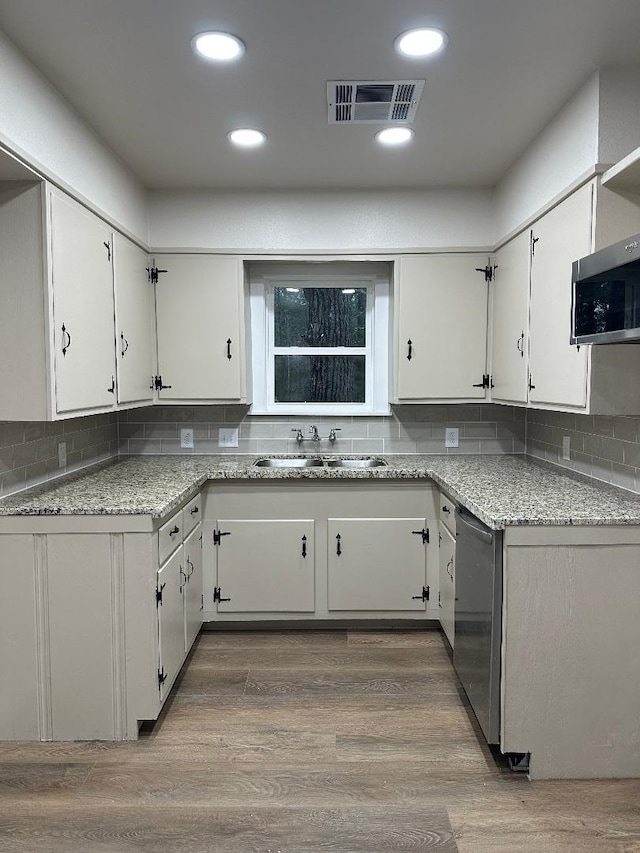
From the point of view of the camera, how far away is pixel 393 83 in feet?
7.20

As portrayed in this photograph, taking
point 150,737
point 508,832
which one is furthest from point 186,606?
point 508,832

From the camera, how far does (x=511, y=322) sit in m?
3.06

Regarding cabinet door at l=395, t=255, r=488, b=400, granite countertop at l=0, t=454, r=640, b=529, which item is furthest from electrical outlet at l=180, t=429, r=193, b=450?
cabinet door at l=395, t=255, r=488, b=400

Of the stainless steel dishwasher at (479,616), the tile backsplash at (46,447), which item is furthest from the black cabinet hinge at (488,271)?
the tile backsplash at (46,447)

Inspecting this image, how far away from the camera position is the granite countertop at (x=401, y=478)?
83.8 inches

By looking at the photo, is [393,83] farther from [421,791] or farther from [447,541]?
[421,791]

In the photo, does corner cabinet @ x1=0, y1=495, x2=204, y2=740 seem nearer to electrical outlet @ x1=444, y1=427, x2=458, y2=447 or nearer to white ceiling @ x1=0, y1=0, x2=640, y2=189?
white ceiling @ x1=0, y1=0, x2=640, y2=189

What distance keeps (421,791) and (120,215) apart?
284 cm

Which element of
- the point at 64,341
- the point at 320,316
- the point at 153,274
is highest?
the point at 153,274

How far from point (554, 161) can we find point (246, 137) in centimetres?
137

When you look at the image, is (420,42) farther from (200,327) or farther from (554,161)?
(200,327)

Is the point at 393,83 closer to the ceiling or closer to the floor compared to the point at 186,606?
closer to the ceiling

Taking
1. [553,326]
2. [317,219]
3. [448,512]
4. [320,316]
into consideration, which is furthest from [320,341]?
[553,326]

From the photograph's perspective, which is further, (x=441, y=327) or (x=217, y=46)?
(x=441, y=327)
